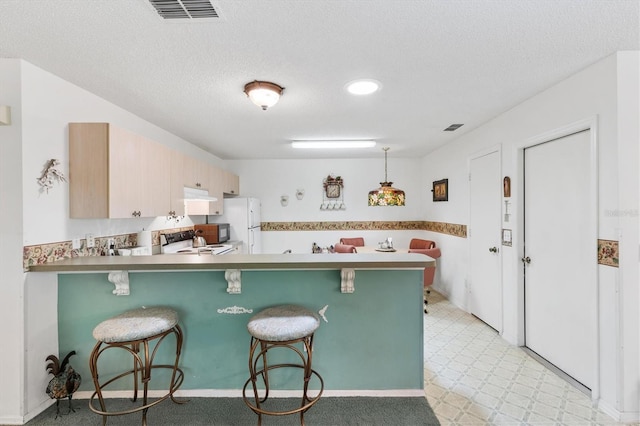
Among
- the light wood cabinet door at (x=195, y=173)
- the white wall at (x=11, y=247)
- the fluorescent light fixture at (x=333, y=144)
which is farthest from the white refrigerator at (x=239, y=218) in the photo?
the white wall at (x=11, y=247)

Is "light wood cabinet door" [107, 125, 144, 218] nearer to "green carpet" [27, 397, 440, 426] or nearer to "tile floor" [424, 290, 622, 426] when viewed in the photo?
"green carpet" [27, 397, 440, 426]

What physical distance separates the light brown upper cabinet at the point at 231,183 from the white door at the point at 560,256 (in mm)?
4277

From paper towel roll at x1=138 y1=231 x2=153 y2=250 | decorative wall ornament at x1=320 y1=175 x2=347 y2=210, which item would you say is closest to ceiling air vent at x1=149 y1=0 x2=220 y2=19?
paper towel roll at x1=138 y1=231 x2=153 y2=250

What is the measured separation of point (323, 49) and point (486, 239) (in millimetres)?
2925

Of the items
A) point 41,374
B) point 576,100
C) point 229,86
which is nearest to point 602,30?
point 576,100

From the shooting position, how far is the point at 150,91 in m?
2.50

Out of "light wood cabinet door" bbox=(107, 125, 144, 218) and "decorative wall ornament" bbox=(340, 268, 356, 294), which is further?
"light wood cabinet door" bbox=(107, 125, 144, 218)

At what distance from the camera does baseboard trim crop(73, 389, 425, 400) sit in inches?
85.7

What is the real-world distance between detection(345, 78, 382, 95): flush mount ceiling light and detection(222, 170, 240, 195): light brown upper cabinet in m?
3.15

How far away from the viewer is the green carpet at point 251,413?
1.94 m

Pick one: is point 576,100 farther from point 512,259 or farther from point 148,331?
point 148,331

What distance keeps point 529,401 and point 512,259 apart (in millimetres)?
→ 1332

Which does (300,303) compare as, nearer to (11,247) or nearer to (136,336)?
(136,336)

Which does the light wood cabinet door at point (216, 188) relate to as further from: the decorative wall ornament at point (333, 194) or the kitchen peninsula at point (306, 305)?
the kitchen peninsula at point (306, 305)
